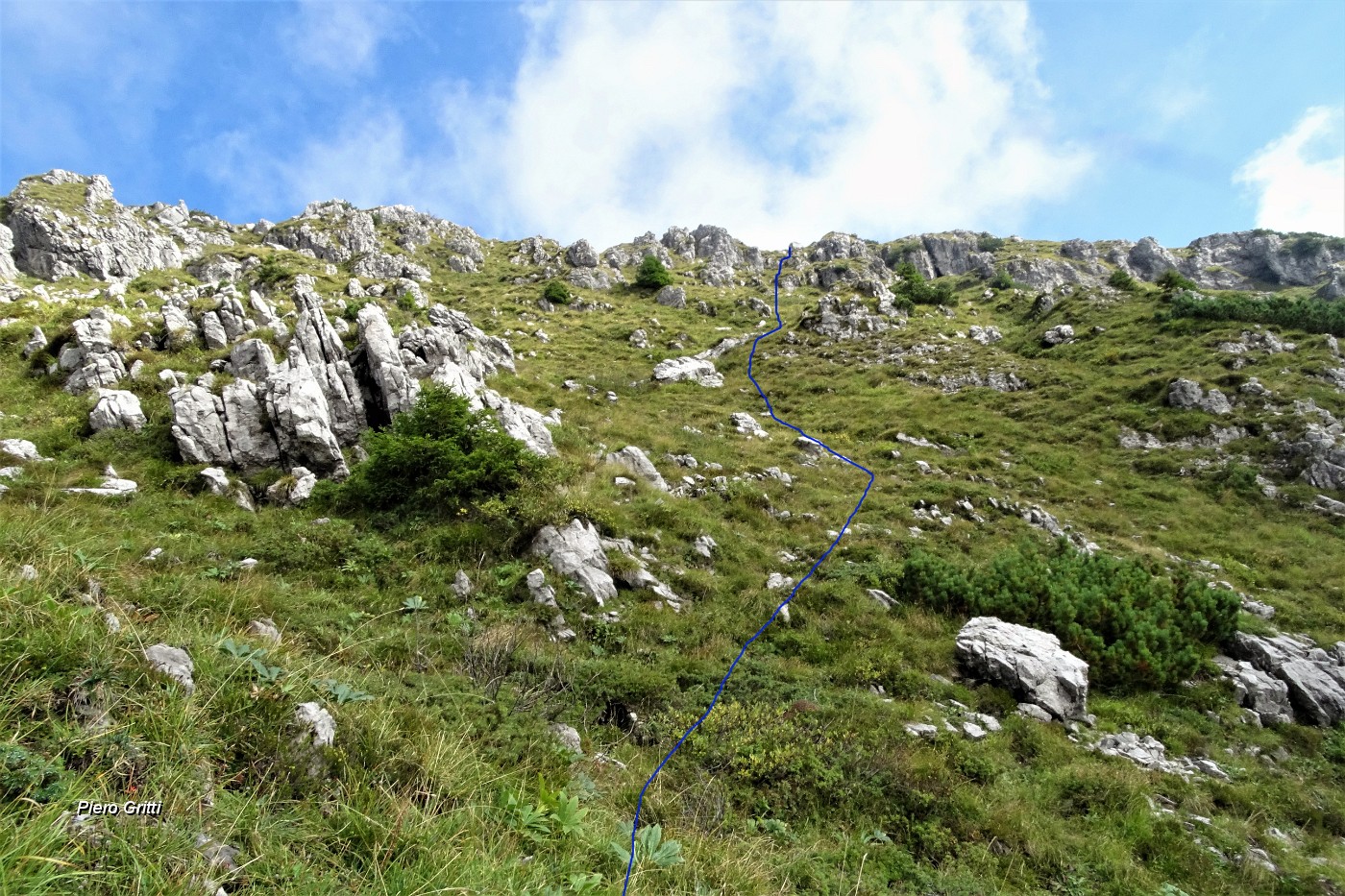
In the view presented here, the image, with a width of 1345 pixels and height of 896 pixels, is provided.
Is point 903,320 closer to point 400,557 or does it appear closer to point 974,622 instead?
point 974,622

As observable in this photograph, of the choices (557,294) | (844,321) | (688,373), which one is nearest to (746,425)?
(688,373)

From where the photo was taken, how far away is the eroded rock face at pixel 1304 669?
385 inches

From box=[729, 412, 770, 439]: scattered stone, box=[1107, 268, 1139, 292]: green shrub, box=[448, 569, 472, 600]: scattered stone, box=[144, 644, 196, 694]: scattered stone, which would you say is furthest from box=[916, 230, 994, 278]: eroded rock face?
box=[144, 644, 196, 694]: scattered stone

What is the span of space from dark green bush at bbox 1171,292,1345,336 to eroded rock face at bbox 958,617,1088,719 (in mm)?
34194

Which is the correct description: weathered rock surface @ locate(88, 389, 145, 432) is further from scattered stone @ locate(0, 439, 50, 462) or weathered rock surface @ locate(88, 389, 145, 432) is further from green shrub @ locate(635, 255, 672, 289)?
green shrub @ locate(635, 255, 672, 289)

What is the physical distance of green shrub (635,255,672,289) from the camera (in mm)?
64062

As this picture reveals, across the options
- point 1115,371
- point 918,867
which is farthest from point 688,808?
point 1115,371

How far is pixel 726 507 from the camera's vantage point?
15.8 metres

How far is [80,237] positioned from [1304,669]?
90563 mm

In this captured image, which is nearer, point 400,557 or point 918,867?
point 918,867

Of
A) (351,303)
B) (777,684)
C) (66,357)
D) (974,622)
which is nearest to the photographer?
(777,684)

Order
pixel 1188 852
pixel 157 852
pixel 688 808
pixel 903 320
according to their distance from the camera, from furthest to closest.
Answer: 1. pixel 903 320
2. pixel 1188 852
3. pixel 688 808
4. pixel 157 852

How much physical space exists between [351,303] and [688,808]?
31.8 meters

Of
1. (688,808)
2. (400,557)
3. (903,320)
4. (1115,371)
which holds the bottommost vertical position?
(688,808)
